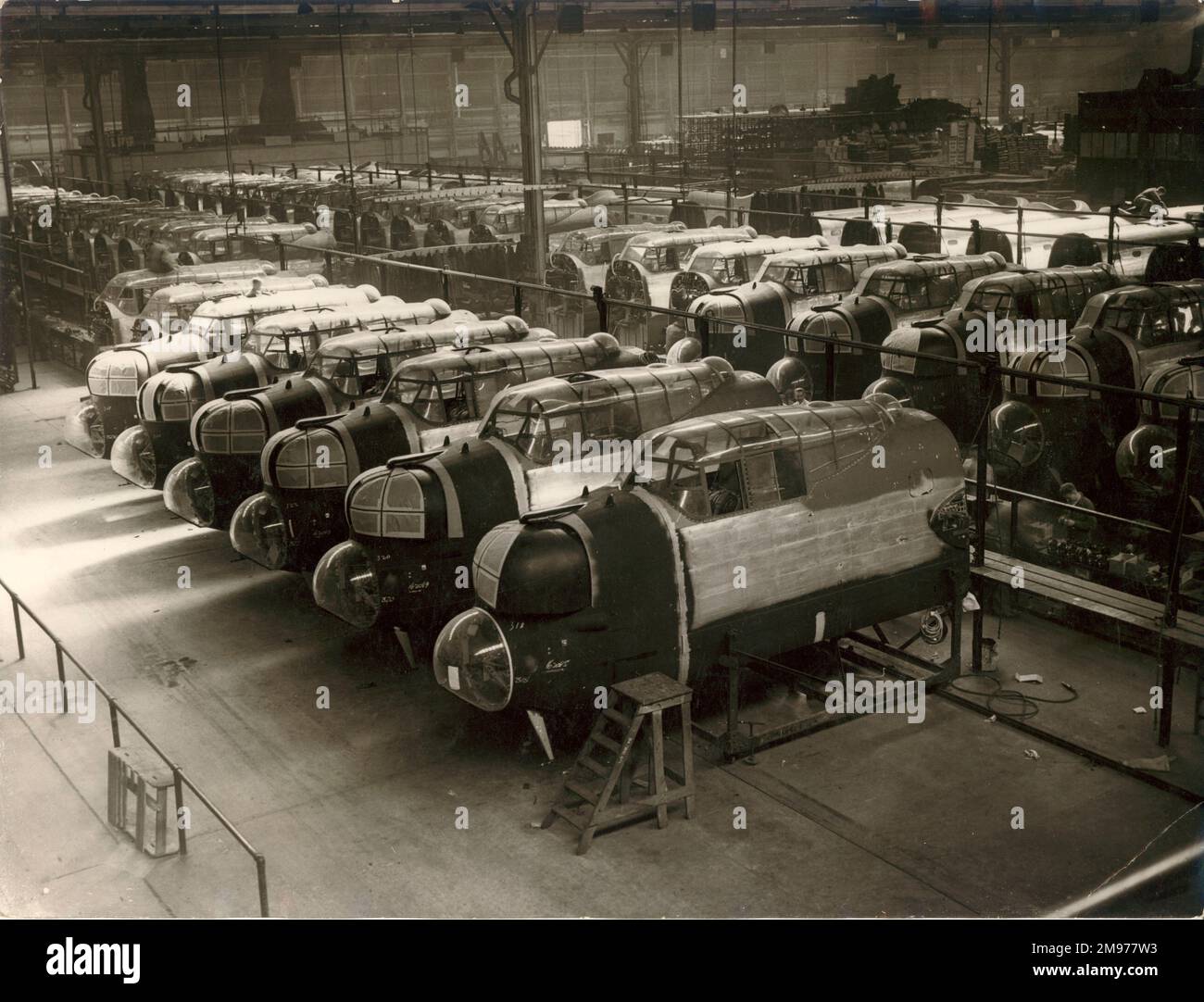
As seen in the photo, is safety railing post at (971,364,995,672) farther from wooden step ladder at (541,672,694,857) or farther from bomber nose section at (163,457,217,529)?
bomber nose section at (163,457,217,529)

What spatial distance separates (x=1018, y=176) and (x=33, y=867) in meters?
31.0

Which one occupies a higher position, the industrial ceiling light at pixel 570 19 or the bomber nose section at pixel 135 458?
the industrial ceiling light at pixel 570 19

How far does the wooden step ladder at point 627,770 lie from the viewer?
29.4 feet

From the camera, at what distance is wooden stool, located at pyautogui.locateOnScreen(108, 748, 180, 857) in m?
9.01

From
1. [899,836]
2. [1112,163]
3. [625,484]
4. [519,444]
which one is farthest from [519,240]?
[899,836]

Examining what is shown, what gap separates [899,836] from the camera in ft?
29.1

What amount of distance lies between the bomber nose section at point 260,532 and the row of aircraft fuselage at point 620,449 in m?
0.03

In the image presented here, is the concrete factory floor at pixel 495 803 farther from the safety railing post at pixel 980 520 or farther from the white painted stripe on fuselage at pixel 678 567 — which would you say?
the white painted stripe on fuselage at pixel 678 567

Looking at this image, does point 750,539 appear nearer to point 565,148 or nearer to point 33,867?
point 33,867

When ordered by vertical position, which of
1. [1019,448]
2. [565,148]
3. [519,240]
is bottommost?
[1019,448]

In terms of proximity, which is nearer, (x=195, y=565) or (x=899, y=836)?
(x=899, y=836)

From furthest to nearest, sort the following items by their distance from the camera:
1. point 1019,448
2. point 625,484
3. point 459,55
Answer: point 459,55
point 1019,448
point 625,484

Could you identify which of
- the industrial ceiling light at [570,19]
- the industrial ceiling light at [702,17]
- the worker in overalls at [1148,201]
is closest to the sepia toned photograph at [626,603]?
the industrial ceiling light at [570,19]

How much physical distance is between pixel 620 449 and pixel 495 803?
373cm
